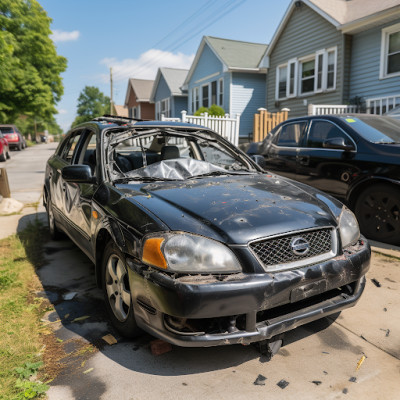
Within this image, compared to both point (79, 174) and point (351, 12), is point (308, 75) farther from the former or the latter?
point (79, 174)

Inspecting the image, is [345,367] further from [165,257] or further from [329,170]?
[329,170]

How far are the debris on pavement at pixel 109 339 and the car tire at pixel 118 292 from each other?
73 mm

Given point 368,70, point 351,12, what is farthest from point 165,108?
point 368,70

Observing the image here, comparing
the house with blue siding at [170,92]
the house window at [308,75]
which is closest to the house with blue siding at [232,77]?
the house window at [308,75]

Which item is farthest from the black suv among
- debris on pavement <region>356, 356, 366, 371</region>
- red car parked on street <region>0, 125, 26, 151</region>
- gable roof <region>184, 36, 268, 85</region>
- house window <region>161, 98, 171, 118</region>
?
red car parked on street <region>0, 125, 26, 151</region>

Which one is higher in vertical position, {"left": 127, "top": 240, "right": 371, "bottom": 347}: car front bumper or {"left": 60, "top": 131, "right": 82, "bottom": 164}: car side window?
{"left": 60, "top": 131, "right": 82, "bottom": 164}: car side window

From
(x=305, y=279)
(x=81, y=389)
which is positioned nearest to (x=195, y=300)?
→ (x=305, y=279)

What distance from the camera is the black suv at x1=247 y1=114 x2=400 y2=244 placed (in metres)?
4.59

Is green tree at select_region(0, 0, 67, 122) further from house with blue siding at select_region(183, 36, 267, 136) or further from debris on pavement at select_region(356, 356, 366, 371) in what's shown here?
debris on pavement at select_region(356, 356, 366, 371)

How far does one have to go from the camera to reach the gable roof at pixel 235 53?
1959cm

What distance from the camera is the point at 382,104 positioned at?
1191 centimetres

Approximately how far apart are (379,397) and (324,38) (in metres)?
14.6

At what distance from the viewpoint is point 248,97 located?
2000cm

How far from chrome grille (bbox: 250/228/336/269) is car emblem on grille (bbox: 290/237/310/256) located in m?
0.01
